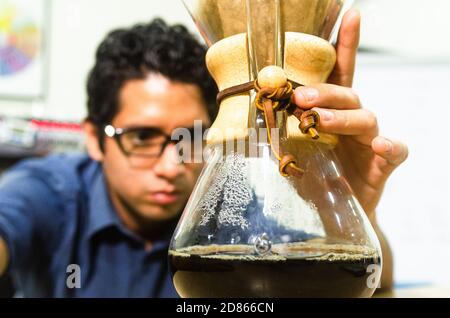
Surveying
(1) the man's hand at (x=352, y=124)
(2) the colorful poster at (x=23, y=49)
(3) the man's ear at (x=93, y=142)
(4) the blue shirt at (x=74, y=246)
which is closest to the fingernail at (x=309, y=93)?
(1) the man's hand at (x=352, y=124)

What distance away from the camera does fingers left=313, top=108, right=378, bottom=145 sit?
31 cm

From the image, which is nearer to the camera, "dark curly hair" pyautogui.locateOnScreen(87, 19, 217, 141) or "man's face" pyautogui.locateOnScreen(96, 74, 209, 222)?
"man's face" pyautogui.locateOnScreen(96, 74, 209, 222)

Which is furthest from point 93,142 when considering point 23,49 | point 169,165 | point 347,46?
point 347,46

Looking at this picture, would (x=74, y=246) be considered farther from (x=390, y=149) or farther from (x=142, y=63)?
(x=390, y=149)

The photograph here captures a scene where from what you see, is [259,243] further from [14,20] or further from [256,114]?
[14,20]

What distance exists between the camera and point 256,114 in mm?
300

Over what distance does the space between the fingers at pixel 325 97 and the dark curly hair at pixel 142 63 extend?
2.23 ft

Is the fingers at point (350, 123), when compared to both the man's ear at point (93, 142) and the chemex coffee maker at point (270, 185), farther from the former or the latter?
the man's ear at point (93, 142)

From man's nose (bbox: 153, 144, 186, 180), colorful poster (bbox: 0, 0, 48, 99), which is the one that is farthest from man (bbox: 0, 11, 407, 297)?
colorful poster (bbox: 0, 0, 48, 99)

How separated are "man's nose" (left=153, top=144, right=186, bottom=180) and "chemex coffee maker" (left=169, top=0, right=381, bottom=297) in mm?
608

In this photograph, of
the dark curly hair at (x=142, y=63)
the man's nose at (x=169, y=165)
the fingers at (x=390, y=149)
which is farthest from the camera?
the dark curly hair at (x=142, y=63)

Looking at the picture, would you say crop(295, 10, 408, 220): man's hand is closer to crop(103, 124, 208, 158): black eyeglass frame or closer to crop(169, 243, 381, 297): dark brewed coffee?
crop(169, 243, 381, 297): dark brewed coffee

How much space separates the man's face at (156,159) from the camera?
94 centimetres

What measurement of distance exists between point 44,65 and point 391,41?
1.03 metres
